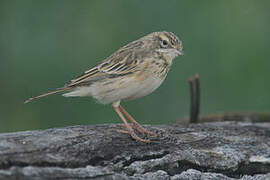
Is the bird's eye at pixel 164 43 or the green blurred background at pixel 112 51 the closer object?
the bird's eye at pixel 164 43

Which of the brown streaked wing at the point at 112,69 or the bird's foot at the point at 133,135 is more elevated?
the brown streaked wing at the point at 112,69

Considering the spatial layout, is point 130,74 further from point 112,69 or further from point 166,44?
point 166,44

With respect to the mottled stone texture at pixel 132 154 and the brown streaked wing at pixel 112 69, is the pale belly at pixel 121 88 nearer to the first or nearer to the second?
the brown streaked wing at pixel 112 69

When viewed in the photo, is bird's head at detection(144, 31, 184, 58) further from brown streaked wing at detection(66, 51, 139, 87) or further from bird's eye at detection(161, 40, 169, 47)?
brown streaked wing at detection(66, 51, 139, 87)

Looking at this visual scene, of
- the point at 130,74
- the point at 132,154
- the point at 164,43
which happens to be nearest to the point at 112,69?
the point at 130,74

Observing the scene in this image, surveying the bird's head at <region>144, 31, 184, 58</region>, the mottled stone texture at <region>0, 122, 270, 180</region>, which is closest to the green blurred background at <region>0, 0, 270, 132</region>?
the bird's head at <region>144, 31, 184, 58</region>

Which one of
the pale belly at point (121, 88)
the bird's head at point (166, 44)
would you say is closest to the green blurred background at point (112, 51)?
the bird's head at point (166, 44)
